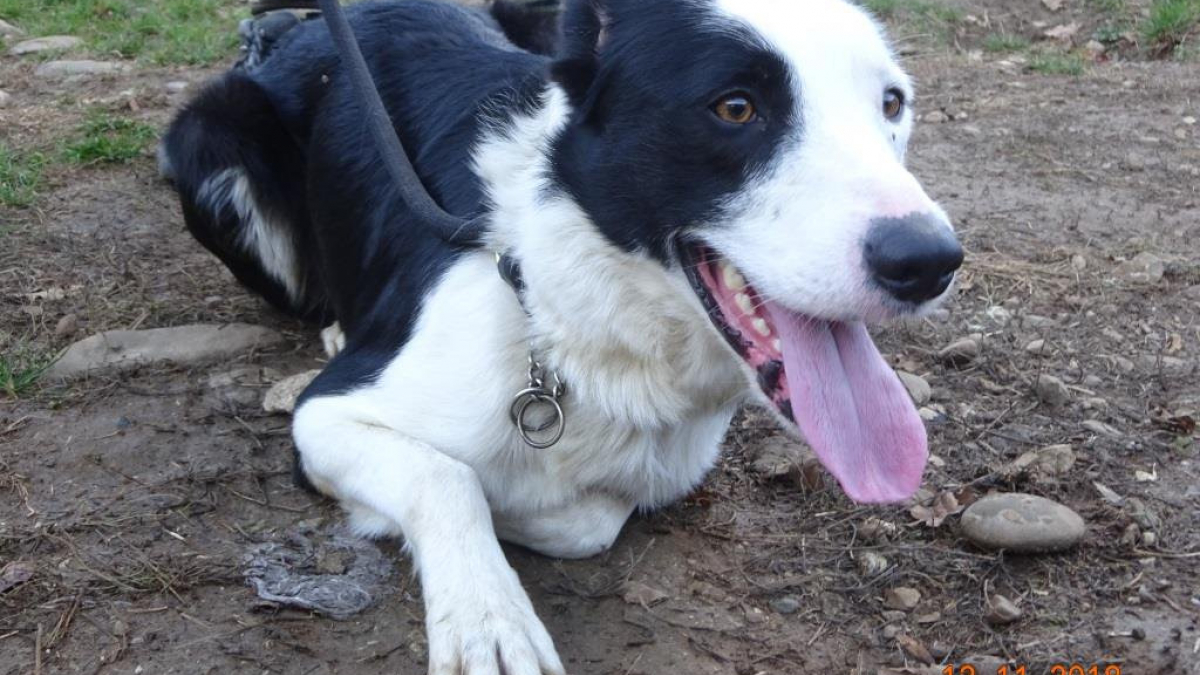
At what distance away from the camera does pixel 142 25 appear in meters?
7.34

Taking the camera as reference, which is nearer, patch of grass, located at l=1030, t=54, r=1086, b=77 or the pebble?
the pebble

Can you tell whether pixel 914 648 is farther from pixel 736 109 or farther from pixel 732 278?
pixel 736 109

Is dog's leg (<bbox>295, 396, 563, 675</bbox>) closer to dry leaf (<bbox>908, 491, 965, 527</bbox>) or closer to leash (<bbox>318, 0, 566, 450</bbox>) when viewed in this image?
leash (<bbox>318, 0, 566, 450</bbox>)

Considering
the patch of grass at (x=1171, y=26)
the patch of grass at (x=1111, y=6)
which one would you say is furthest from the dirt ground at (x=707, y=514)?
the patch of grass at (x=1111, y=6)

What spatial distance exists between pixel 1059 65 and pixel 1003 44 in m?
0.68

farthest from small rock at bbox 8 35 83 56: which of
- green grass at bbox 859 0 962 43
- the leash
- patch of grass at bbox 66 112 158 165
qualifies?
green grass at bbox 859 0 962 43

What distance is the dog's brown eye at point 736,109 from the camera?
2.19 metres

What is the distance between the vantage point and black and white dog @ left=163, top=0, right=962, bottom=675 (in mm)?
2117

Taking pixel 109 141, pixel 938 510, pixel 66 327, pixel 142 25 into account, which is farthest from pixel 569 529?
pixel 142 25

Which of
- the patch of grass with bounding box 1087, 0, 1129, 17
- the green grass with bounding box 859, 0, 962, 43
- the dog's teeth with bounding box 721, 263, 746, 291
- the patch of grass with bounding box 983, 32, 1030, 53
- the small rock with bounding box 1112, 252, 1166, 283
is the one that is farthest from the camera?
the patch of grass with bounding box 1087, 0, 1129, 17

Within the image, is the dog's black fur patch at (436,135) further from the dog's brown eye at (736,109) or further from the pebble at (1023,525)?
the pebble at (1023,525)

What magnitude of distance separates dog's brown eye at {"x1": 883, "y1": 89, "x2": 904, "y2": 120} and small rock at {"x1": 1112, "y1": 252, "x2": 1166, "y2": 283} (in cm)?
200

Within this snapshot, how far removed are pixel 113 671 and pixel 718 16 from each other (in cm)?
165
